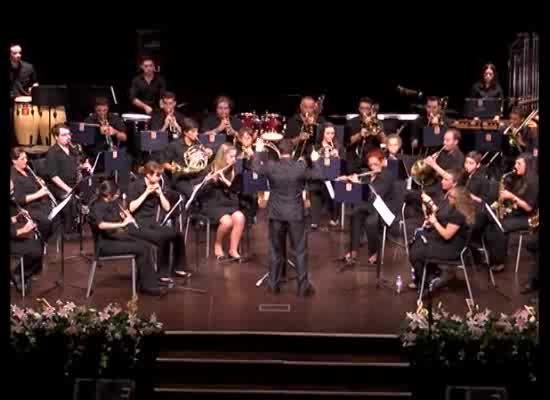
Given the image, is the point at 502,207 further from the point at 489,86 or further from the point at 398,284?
the point at 489,86

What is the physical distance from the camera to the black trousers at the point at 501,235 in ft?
34.8

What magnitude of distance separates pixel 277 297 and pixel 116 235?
1.77 metres

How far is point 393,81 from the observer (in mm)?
16688

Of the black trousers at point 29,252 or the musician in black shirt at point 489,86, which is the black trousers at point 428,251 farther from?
the musician in black shirt at point 489,86

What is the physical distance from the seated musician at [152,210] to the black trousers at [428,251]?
8.35 ft

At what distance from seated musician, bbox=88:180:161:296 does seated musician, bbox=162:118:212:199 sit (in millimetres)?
1575

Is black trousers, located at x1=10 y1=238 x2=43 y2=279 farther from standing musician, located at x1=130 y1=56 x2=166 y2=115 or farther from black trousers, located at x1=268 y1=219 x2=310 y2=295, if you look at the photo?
standing musician, located at x1=130 y1=56 x2=166 y2=115

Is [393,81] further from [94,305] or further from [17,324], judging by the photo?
[17,324]

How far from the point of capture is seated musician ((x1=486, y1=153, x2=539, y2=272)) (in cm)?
1056

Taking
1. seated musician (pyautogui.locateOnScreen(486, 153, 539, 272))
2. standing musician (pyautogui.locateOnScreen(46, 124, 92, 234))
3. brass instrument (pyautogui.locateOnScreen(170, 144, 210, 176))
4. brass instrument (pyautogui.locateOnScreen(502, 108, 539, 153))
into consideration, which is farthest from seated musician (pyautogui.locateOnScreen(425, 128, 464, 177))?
standing musician (pyautogui.locateOnScreen(46, 124, 92, 234))

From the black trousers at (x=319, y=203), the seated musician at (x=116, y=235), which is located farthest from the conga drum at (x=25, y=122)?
the seated musician at (x=116, y=235)

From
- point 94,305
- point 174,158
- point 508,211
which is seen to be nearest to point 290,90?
point 174,158

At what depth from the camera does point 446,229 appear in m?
9.65

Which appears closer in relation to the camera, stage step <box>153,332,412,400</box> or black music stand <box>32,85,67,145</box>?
stage step <box>153,332,412,400</box>
